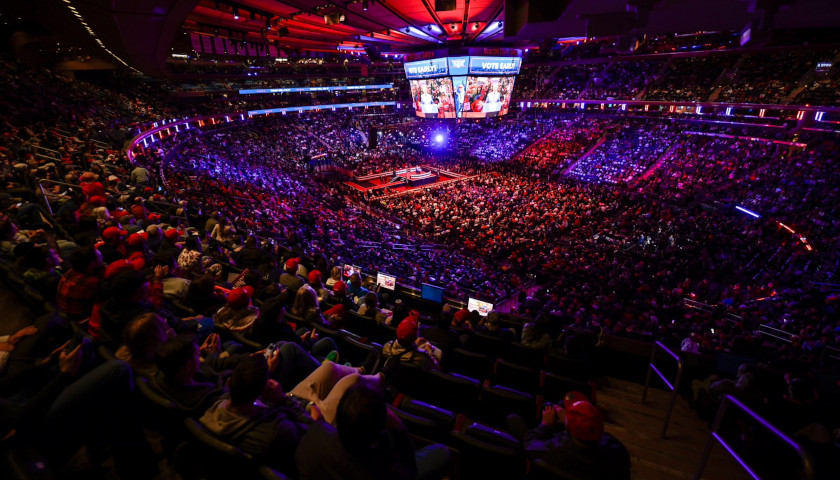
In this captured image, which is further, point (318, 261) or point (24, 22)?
point (24, 22)

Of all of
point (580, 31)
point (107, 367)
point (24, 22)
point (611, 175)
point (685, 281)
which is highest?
point (24, 22)

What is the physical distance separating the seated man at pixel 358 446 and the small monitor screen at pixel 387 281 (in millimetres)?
6794

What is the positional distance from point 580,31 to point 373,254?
899cm

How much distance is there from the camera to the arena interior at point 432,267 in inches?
88.2

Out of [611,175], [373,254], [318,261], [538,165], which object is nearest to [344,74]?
[538,165]

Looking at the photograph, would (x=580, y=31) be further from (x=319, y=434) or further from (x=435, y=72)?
(x=435, y=72)

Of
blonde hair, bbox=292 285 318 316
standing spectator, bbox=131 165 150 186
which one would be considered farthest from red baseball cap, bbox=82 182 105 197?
blonde hair, bbox=292 285 318 316

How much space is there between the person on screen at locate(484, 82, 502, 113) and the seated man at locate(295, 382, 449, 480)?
1874cm

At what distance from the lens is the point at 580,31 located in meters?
6.66

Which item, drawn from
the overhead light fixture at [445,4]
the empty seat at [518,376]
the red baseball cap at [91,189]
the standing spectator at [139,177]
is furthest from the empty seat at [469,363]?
the standing spectator at [139,177]

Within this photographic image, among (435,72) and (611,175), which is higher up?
(435,72)

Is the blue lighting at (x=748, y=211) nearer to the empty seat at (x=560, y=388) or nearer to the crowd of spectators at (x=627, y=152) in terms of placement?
the crowd of spectators at (x=627, y=152)

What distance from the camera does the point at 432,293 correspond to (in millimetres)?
8133

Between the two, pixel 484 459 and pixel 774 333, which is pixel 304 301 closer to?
pixel 484 459
